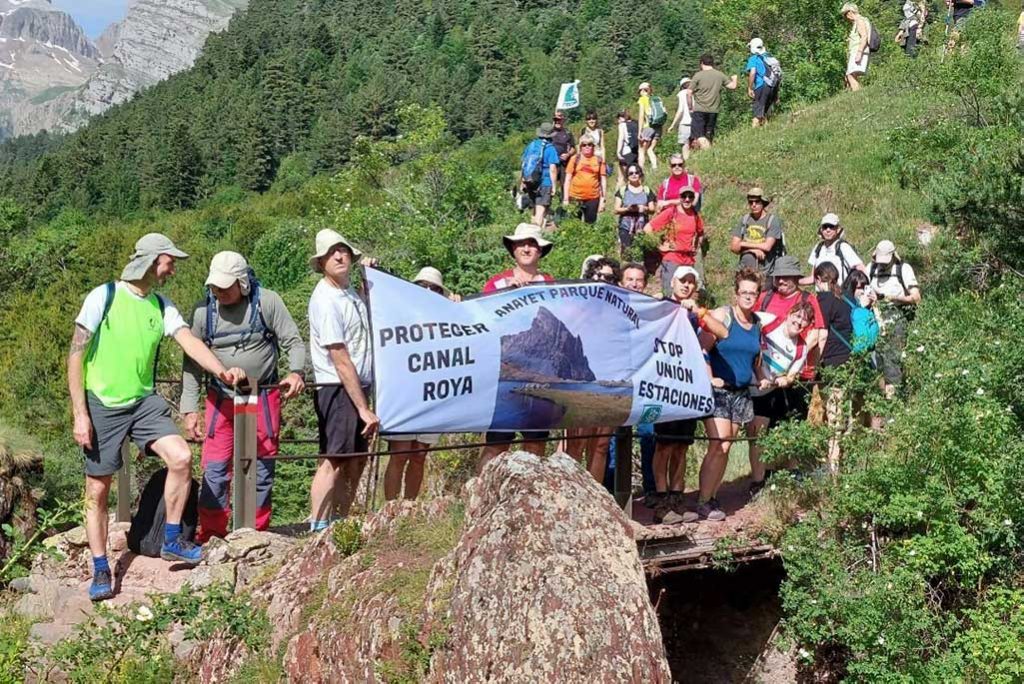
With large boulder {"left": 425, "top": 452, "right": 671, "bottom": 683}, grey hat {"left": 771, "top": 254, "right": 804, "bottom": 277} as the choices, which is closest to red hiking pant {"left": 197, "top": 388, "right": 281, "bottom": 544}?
large boulder {"left": 425, "top": 452, "right": 671, "bottom": 683}

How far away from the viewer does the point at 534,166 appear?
58.3 feet

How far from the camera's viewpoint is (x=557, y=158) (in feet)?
58.9

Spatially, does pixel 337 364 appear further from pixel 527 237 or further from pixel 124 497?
pixel 124 497

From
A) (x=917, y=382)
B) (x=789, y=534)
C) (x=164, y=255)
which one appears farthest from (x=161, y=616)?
(x=917, y=382)

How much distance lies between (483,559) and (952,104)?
1465cm

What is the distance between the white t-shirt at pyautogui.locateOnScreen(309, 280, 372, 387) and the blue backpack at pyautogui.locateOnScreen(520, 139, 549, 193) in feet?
33.4

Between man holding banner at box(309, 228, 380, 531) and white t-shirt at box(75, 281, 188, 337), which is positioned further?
man holding banner at box(309, 228, 380, 531)

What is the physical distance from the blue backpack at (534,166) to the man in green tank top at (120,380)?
10598 mm

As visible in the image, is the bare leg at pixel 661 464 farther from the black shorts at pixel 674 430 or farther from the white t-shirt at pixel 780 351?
the white t-shirt at pixel 780 351

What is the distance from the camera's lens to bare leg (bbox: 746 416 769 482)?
378 inches

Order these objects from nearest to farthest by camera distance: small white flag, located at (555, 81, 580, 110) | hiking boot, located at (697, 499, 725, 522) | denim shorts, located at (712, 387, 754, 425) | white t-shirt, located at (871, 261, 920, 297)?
denim shorts, located at (712, 387, 754, 425)
hiking boot, located at (697, 499, 725, 522)
white t-shirt, located at (871, 261, 920, 297)
small white flag, located at (555, 81, 580, 110)

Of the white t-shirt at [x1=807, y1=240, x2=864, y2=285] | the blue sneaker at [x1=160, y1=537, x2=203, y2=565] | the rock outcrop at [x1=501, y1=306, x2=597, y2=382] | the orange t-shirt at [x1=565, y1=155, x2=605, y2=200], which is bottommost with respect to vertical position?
the blue sneaker at [x1=160, y1=537, x2=203, y2=565]

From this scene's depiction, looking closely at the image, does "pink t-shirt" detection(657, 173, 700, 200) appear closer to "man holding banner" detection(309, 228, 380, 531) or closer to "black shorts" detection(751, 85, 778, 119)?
"man holding banner" detection(309, 228, 380, 531)

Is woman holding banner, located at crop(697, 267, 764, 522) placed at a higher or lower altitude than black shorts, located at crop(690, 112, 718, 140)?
lower
